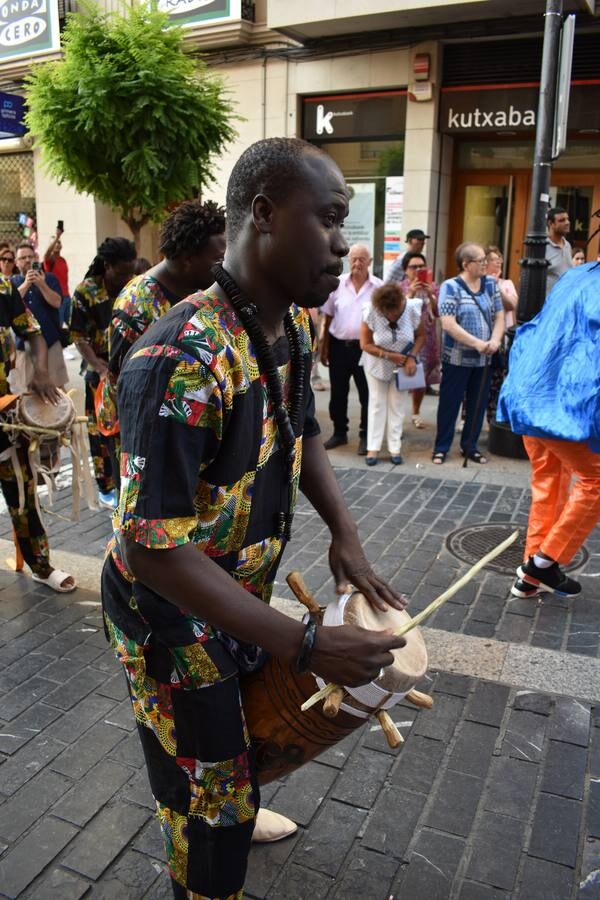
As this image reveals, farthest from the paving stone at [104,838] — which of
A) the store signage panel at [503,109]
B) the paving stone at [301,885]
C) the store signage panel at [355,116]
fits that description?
the store signage panel at [355,116]

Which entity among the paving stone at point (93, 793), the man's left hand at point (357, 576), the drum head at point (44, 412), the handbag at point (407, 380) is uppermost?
the man's left hand at point (357, 576)

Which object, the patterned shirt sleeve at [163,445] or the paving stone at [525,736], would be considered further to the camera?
the paving stone at [525,736]

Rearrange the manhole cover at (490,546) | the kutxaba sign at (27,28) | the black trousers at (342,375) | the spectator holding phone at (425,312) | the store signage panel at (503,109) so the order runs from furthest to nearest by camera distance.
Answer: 1. the kutxaba sign at (27,28)
2. the store signage panel at (503,109)
3. the spectator holding phone at (425,312)
4. the black trousers at (342,375)
5. the manhole cover at (490,546)

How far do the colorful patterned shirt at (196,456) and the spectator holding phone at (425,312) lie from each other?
667 cm

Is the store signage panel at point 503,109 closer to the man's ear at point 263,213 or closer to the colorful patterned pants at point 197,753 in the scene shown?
the man's ear at point 263,213

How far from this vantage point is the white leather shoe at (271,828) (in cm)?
275

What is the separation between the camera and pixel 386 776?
311cm

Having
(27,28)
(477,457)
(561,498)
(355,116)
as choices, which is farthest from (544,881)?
(27,28)

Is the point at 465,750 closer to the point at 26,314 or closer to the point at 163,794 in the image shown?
the point at 163,794

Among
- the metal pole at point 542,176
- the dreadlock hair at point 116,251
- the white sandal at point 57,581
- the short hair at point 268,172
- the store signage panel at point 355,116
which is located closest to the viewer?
the short hair at point 268,172

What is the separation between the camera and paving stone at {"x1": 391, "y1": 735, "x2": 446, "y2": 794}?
306cm

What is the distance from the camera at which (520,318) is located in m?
7.06

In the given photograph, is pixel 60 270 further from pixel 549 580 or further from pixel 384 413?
pixel 549 580

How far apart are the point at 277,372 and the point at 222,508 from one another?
0.34 m
